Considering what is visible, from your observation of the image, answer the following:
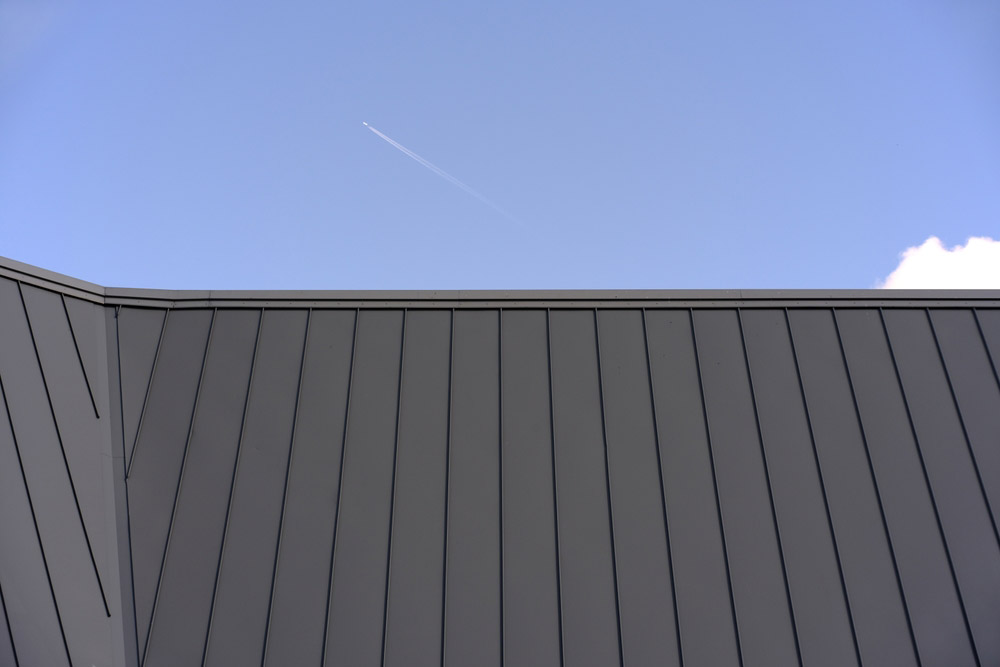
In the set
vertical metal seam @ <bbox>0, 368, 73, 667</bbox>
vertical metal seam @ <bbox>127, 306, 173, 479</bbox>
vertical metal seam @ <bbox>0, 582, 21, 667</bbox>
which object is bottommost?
vertical metal seam @ <bbox>0, 582, 21, 667</bbox>

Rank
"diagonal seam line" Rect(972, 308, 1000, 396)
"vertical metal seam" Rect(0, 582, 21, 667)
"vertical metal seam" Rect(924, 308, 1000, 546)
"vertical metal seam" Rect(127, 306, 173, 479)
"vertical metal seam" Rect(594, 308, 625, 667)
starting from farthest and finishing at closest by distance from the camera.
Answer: "diagonal seam line" Rect(972, 308, 1000, 396), "vertical metal seam" Rect(127, 306, 173, 479), "vertical metal seam" Rect(924, 308, 1000, 546), "vertical metal seam" Rect(594, 308, 625, 667), "vertical metal seam" Rect(0, 582, 21, 667)

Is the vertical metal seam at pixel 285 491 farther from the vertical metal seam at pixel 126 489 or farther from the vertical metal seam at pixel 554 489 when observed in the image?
the vertical metal seam at pixel 554 489

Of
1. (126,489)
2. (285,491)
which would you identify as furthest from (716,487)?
(126,489)

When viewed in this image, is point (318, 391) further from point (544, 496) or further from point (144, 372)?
point (544, 496)

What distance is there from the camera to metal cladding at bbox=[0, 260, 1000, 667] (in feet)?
17.1

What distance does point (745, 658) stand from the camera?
Answer: 5.11m

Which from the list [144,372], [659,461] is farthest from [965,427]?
[144,372]

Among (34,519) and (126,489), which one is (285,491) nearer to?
(126,489)

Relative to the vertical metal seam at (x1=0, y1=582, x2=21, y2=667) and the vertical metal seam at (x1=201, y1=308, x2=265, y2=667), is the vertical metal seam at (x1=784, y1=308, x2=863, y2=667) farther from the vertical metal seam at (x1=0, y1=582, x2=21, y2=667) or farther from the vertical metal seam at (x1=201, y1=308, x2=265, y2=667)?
the vertical metal seam at (x1=0, y1=582, x2=21, y2=667)

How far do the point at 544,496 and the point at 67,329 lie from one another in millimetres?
4022

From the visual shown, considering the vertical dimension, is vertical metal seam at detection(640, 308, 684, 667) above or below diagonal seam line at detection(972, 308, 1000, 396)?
below

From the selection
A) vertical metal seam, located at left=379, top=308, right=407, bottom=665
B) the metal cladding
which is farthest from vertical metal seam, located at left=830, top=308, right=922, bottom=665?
vertical metal seam, located at left=379, top=308, right=407, bottom=665

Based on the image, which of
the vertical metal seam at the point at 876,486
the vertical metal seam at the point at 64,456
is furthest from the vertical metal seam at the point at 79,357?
the vertical metal seam at the point at 876,486

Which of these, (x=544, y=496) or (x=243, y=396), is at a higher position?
(x=243, y=396)
